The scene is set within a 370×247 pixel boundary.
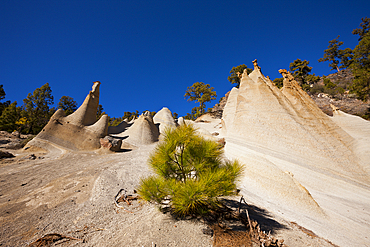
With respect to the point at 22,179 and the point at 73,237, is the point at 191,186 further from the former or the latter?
the point at 22,179

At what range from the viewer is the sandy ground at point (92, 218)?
2.37 metres

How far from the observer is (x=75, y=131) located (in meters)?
13.5

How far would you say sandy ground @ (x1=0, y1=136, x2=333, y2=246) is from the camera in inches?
93.4

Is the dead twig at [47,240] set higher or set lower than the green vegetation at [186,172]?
lower

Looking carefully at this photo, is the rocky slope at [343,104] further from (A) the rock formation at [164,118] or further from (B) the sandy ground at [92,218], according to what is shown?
(B) the sandy ground at [92,218]

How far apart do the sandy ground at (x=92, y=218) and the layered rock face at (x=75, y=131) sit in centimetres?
693

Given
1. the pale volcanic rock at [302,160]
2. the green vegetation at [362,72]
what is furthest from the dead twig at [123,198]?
the green vegetation at [362,72]

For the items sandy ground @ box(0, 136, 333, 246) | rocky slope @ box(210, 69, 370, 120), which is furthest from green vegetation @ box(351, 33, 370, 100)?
sandy ground @ box(0, 136, 333, 246)

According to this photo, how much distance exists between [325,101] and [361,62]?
22.3 ft

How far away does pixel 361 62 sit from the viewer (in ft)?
66.1

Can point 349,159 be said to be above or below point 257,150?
below

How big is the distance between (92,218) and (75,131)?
43.3 feet

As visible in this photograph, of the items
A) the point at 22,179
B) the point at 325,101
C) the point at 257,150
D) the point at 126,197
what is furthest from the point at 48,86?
the point at 325,101

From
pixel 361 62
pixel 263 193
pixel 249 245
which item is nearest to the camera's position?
pixel 249 245
